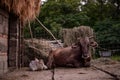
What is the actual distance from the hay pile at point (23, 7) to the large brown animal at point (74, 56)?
0.94 m

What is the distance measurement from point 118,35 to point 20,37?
1220 centimetres

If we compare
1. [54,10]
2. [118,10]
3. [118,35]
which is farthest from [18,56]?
[118,10]

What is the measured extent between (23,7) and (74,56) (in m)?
1.46

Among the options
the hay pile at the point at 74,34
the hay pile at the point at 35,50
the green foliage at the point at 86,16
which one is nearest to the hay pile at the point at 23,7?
the hay pile at the point at 35,50

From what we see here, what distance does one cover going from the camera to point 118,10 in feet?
68.5

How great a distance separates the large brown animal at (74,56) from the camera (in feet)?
17.2

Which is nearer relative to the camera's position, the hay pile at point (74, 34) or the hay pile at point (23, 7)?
the hay pile at point (23, 7)

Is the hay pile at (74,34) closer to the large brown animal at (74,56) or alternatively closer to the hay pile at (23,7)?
the large brown animal at (74,56)

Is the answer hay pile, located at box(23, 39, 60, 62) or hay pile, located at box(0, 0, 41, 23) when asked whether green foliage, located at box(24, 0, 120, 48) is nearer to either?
hay pile, located at box(23, 39, 60, 62)

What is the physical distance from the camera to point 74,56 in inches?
212

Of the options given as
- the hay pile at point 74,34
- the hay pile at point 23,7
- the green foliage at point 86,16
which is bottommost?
the hay pile at point 74,34

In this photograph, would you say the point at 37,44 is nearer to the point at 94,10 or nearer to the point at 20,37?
the point at 20,37

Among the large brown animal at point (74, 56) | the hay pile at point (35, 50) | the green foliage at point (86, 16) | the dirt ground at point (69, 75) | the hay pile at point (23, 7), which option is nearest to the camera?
the dirt ground at point (69, 75)

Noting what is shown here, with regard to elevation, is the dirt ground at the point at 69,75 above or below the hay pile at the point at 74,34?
below
